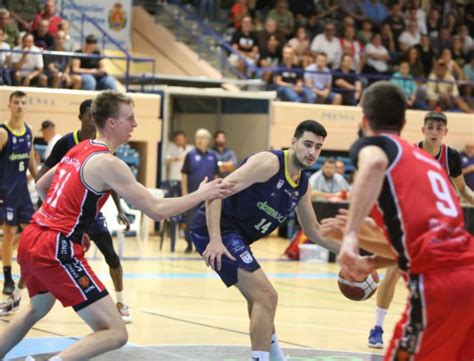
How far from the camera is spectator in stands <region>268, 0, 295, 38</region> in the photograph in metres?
23.0

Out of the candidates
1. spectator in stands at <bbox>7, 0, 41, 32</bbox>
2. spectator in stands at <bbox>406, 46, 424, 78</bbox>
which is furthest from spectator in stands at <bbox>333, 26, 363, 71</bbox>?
spectator in stands at <bbox>7, 0, 41, 32</bbox>

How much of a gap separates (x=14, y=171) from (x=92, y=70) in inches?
319

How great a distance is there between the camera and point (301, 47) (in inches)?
873

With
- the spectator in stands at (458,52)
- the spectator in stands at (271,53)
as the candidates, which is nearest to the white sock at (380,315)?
the spectator in stands at (271,53)

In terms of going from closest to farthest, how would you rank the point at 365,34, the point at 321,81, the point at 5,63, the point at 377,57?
the point at 5,63
the point at 321,81
the point at 377,57
the point at 365,34

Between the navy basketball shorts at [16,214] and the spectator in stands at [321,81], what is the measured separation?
35.4 ft

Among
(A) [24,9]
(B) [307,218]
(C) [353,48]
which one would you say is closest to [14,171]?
(B) [307,218]

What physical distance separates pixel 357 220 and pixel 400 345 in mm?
640

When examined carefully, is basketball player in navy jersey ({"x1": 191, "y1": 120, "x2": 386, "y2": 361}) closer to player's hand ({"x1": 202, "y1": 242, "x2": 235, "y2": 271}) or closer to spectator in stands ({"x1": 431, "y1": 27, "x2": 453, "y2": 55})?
player's hand ({"x1": 202, "y1": 242, "x2": 235, "y2": 271})

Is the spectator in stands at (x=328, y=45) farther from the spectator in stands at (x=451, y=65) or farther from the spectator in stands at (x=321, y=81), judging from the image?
the spectator in stands at (x=451, y=65)

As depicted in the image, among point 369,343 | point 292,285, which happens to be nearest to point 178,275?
point 292,285

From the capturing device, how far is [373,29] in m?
24.1

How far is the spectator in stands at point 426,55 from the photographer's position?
23312 mm

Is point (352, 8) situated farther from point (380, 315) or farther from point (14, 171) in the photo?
point (380, 315)
